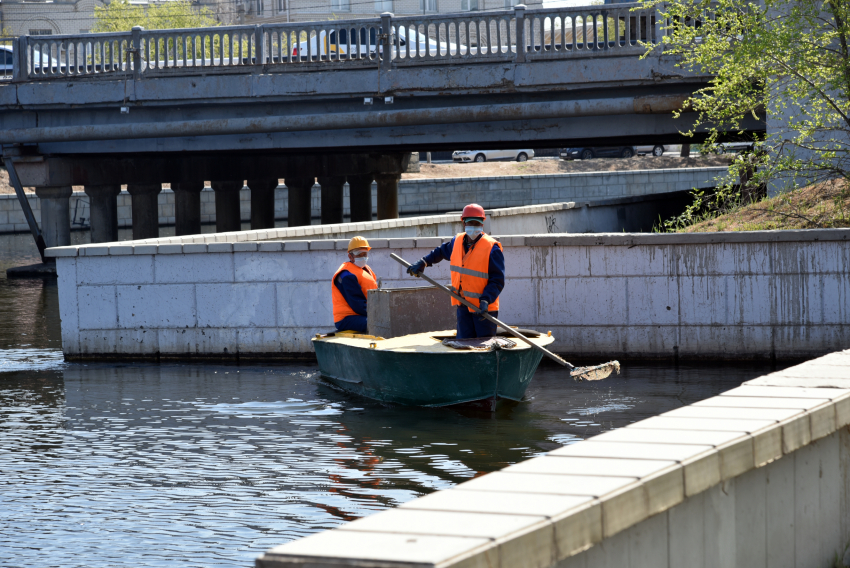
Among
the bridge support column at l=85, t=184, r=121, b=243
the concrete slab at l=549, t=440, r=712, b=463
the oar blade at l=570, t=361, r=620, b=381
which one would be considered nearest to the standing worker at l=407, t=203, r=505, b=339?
the oar blade at l=570, t=361, r=620, b=381

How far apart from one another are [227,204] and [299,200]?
2900 millimetres

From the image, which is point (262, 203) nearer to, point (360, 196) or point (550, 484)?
point (360, 196)

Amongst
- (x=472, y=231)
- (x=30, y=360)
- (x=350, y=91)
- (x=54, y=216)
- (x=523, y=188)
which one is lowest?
(x=30, y=360)

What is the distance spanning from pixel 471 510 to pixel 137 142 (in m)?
24.4

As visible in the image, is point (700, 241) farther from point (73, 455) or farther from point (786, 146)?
point (73, 455)

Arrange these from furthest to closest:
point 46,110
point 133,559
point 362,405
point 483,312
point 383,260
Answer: point 46,110 < point 383,260 < point 362,405 < point 483,312 < point 133,559

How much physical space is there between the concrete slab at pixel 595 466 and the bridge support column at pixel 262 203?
30.9 m

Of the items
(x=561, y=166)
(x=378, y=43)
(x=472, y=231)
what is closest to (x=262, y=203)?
(x=378, y=43)

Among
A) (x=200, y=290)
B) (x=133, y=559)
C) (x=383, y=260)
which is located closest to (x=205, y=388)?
(x=200, y=290)

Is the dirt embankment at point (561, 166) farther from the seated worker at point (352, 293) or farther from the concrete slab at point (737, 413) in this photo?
the concrete slab at point (737, 413)

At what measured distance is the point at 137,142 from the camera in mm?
26266

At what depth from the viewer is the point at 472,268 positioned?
37.4 ft

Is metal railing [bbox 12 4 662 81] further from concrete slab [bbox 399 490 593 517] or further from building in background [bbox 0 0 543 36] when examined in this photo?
building in background [bbox 0 0 543 36]

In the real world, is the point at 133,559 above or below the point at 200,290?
below
